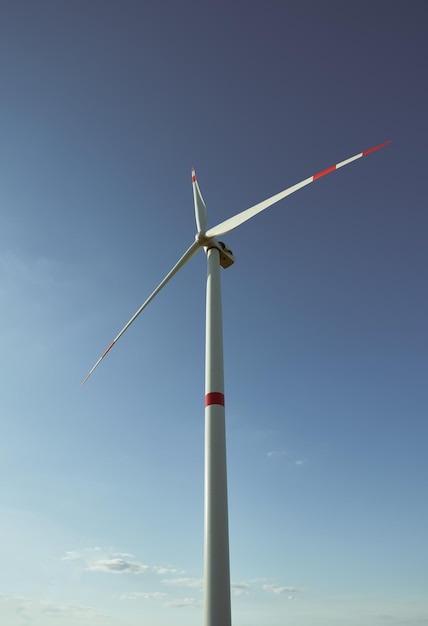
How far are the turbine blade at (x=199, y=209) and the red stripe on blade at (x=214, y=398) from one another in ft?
45.7

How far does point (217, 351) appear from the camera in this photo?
986 inches

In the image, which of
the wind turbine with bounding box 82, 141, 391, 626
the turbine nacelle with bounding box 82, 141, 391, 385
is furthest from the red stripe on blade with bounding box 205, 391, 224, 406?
the turbine nacelle with bounding box 82, 141, 391, 385

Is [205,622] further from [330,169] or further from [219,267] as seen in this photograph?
[330,169]

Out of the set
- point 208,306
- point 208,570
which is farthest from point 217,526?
point 208,306

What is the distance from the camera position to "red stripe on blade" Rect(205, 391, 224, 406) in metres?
23.1

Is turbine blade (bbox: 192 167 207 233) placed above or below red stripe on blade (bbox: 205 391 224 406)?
above

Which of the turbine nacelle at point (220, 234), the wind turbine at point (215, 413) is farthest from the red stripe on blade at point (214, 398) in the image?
the turbine nacelle at point (220, 234)

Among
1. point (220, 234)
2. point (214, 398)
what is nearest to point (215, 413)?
point (214, 398)

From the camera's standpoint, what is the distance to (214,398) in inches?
913

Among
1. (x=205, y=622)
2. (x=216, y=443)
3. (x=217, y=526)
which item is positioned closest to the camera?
(x=205, y=622)

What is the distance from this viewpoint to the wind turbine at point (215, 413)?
18812 mm

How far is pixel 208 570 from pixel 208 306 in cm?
1493

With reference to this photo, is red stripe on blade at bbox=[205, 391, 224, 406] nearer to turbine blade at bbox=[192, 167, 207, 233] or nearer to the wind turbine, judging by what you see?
the wind turbine

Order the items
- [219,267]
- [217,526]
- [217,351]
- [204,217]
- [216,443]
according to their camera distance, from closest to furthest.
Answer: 1. [217,526]
2. [216,443]
3. [217,351]
4. [219,267]
5. [204,217]
